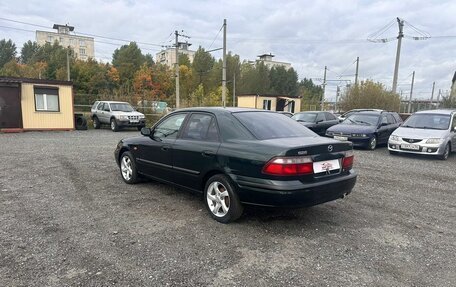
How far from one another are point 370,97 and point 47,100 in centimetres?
2470

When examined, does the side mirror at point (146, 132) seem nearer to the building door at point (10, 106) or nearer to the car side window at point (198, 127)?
the car side window at point (198, 127)

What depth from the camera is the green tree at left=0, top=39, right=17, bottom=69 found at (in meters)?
72.5

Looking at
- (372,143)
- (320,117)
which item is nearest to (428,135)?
(372,143)

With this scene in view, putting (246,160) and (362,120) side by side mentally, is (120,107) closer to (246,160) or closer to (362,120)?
(362,120)

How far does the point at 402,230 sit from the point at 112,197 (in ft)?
14.5

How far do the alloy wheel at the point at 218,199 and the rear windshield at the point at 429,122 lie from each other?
30.5ft

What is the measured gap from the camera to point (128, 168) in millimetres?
6129

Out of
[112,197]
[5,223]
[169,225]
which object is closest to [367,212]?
[169,225]

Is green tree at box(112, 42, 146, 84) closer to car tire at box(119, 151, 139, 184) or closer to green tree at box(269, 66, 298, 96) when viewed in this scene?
green tree at box(269, 66, 298, 96)

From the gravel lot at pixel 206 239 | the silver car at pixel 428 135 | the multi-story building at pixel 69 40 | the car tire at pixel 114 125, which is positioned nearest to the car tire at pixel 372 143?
the silver car at pixel 428 135

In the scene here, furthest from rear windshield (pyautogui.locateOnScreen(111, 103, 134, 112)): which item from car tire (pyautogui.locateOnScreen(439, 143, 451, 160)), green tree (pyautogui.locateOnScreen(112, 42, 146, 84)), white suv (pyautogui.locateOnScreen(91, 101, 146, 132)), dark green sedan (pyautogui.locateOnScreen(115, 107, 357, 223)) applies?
green tree (pyautogui.locateOnScreen(112, 42, 146, 84))

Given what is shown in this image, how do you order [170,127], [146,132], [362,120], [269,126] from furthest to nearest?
1. [362,120]
2. [146,132]
3. [170,127]
4. [269,126]

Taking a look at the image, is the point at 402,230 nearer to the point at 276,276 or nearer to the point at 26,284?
the point at 276,276

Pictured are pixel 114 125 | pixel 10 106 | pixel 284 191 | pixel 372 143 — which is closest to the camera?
pixel 284 191
